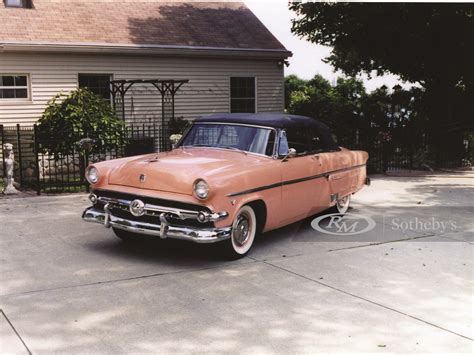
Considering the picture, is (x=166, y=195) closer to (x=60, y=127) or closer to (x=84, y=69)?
(x=60, y=127)

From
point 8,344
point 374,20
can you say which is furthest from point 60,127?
point 374,20

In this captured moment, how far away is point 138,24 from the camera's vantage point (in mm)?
17984

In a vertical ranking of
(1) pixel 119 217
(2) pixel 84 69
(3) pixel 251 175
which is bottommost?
(1) pixel 119 217

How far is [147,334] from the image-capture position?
414 cm

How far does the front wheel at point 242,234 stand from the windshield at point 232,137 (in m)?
0.91

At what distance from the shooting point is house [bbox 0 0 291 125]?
1544 centimetres

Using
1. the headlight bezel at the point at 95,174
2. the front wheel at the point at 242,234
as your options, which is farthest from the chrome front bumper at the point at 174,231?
the headlight bezel at the point at 95,174

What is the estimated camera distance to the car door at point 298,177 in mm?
6801

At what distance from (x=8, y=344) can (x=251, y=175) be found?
3.14 m

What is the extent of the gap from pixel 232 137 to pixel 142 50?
35.4 feet

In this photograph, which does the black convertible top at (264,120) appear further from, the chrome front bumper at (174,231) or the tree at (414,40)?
the tree at (414,40)

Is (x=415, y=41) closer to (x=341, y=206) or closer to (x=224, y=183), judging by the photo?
(x=341, y=206)

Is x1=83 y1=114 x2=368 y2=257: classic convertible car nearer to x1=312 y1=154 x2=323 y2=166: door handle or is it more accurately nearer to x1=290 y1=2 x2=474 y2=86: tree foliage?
x1=312 y1=154 x2=323 y2=166: door handle

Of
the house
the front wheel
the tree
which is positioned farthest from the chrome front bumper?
the tree
